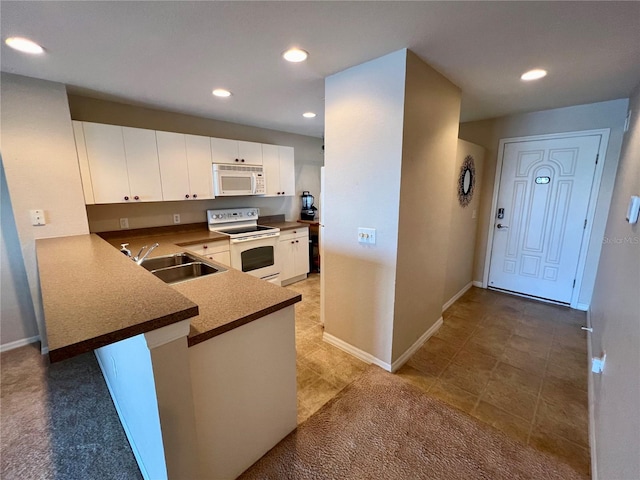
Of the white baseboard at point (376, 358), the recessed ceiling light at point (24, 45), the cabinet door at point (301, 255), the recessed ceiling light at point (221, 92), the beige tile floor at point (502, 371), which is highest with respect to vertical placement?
the recessed ceiling light at point (221, 92)

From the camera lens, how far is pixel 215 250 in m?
3.22

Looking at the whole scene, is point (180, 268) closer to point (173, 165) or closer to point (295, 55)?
point (173, 165)

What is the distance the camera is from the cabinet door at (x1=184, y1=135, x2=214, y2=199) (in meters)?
3.20

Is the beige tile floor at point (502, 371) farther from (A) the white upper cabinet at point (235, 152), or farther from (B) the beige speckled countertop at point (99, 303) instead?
(A) the white upper cabinet at point (235, 152)

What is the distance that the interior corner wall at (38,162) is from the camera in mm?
2105

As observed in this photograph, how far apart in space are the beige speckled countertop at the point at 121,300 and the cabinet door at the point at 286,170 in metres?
2.51

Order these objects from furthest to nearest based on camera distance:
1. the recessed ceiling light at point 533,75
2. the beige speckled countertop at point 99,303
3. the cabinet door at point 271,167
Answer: the cabinet door at point 271,167 → the recessed ceiling light at point 533,75 → the beige speckled countertop at point 99,303

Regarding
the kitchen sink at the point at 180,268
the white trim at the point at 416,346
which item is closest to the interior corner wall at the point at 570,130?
the white trim at the point at 416,346

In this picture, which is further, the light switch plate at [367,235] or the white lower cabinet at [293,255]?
the white lower cabinet at [293,255]

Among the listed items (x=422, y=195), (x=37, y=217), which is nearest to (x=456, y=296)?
(x=422, y=195)

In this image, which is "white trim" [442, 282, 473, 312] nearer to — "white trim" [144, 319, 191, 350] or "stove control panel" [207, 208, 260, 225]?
"stove control panel" [207, 208, 260, 225]

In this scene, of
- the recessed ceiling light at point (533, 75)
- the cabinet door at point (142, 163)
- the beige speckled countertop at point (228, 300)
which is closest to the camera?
the beige speckled countertop at point (228, 300)

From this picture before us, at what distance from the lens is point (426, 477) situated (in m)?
1.43

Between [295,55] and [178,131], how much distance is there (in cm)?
219
